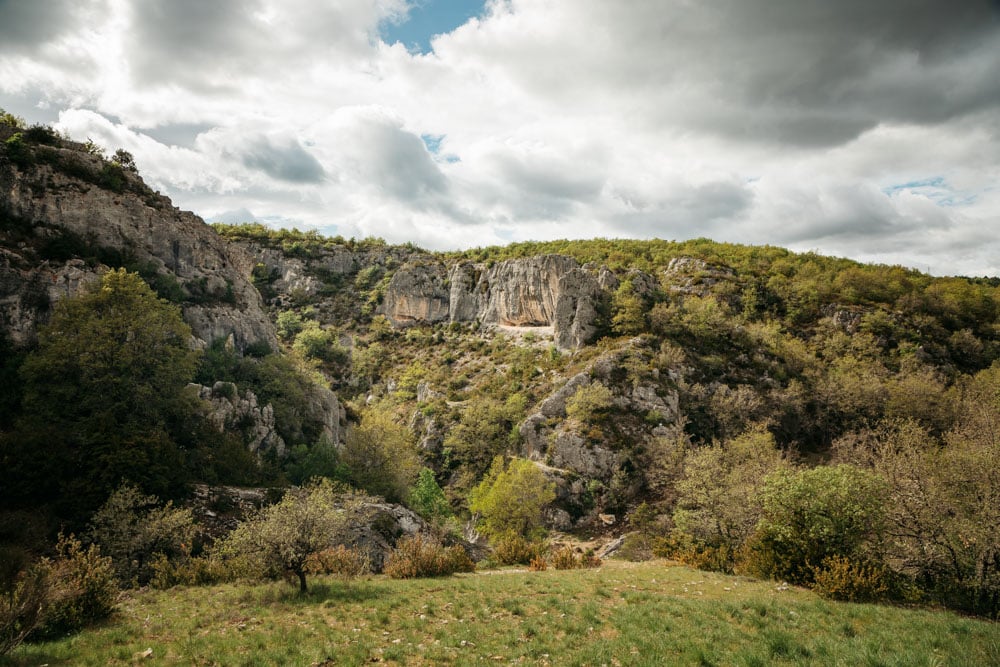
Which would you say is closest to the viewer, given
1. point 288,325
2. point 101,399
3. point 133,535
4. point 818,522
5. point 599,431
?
point 818,522

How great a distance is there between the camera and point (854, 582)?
593 inches

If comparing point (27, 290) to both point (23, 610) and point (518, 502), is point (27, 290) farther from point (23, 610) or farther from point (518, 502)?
point (518, 502)

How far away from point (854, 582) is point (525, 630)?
12.3 metres

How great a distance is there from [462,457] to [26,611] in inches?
1884

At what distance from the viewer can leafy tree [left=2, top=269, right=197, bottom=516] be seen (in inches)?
902

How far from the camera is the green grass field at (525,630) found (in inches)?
372

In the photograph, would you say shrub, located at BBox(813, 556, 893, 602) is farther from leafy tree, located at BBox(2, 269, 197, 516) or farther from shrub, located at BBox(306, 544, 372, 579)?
leafy tree, located at BBox(2, 269, 197, 516)

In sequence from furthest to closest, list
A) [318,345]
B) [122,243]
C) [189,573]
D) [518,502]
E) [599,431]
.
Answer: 1. [318,345]
2. [599,431]
3. [122,243]
4. [518,502]
5. [189,573]

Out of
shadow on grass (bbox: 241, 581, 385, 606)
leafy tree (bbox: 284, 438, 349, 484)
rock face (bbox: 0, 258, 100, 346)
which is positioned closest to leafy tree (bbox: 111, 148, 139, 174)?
rock face (bbox: 0, 258, 100, 346)

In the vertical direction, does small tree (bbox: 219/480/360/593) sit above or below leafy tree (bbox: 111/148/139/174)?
below

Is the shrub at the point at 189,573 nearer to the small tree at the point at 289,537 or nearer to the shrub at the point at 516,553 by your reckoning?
the small tree at the point at 289,537

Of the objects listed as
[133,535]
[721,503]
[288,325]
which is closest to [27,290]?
[133,535]

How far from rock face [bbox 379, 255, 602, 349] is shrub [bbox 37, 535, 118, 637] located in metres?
58.6

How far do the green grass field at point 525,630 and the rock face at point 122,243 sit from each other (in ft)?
99.4
